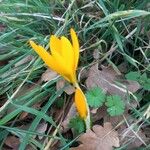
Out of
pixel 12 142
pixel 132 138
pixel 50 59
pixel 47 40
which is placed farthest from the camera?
pixel 47 40

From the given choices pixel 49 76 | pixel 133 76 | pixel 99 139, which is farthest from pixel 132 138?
pixel 49 76

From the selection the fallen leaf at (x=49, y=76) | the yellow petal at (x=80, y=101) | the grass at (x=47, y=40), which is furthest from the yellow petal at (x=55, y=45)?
the fallen leaf at (x=49, y=76)

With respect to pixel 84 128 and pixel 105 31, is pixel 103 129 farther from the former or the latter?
pixel 105 31

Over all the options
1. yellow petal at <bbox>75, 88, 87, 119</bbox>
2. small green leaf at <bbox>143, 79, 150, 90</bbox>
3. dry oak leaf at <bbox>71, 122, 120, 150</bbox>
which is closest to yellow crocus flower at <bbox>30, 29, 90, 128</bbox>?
yellow petal at <bbox>75, 88, 87, 119</bbox>

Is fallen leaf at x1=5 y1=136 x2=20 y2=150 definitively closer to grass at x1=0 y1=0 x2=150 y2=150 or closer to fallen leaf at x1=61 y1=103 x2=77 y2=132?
grass at x1=0 y1=0 x2=150 y2=150

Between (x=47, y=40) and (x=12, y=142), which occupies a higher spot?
(x=47, y=40)

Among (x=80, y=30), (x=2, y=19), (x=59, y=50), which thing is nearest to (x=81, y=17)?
(x=80, y=30)

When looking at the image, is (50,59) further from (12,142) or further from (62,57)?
(12,142)
